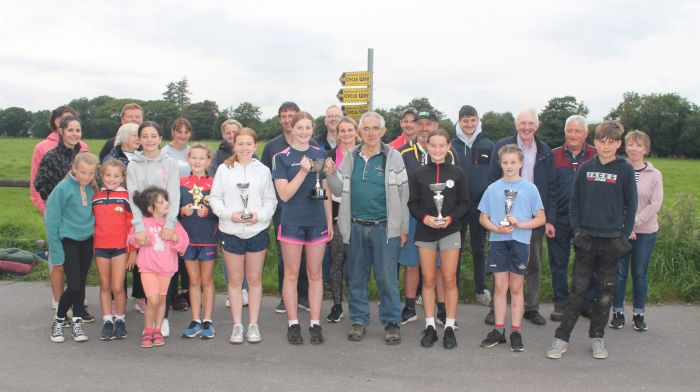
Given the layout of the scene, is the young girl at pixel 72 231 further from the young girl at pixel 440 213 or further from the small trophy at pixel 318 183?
the young girl at pixel 440 213

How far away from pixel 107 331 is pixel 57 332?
423 mm

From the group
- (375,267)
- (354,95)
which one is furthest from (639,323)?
(354,95)

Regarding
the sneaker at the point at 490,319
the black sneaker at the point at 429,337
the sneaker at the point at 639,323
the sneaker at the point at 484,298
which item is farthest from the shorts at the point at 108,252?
the sneaker at the point at 639,323

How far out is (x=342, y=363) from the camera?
4.75 metres

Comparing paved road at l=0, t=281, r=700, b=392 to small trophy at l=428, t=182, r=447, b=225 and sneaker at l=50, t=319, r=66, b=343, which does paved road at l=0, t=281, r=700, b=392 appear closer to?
sneaker at l=50, t=319, r=66, b=343

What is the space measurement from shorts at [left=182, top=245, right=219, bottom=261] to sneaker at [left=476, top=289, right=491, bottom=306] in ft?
9.96

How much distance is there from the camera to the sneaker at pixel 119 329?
17.7ft

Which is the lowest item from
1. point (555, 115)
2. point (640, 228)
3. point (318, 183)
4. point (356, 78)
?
point (640, 228)

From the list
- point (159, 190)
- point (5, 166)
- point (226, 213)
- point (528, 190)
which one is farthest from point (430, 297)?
point (5, 166)

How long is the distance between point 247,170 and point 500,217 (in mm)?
2323

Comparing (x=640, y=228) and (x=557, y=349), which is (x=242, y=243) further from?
(x=640, y=228)

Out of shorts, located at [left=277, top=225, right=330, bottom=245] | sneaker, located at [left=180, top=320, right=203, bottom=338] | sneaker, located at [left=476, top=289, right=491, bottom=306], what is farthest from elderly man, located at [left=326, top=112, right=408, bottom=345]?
sneaker, located at [left=476, top=289, right=491, bottom=306]

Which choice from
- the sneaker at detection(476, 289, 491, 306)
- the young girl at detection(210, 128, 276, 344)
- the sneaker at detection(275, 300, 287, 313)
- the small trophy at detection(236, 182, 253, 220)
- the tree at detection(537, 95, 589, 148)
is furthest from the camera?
the tree at detection(537, 95, 589, 148)

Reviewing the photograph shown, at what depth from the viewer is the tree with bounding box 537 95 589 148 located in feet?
179
